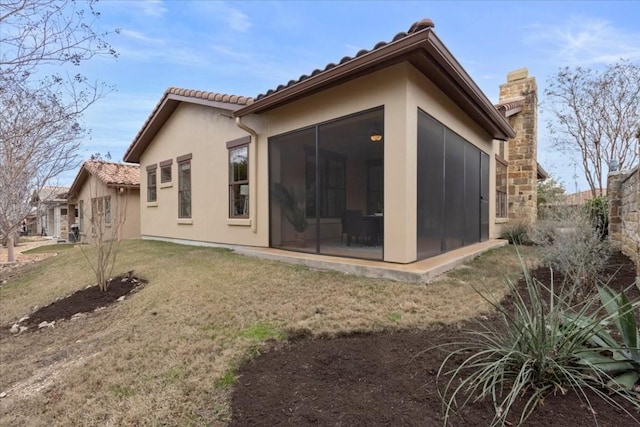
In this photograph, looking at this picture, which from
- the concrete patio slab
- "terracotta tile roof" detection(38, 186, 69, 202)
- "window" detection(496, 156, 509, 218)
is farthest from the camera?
"terracotta tile roof" detection(38, 186, 69, 202)

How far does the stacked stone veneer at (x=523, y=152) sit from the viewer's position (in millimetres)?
12086

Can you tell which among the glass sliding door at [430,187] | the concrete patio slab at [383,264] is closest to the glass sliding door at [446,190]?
the glass sliding door at [430,187]

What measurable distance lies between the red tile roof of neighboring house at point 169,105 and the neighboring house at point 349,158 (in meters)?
0.05

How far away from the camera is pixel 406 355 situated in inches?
112

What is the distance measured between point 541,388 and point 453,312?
5.82ft

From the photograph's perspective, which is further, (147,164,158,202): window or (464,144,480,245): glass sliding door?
(147,164,158,202): window

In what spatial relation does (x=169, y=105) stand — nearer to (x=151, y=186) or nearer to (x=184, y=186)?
(x=184, y=186)

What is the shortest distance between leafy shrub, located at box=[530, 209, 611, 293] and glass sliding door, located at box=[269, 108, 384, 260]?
277cm

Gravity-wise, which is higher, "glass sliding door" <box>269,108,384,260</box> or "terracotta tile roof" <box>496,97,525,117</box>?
"terracotta tile roof" <box>496,97,525,117</box>

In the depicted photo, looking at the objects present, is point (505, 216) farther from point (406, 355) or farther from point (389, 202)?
point (406, 355)

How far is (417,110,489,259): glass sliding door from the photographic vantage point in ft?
19.9

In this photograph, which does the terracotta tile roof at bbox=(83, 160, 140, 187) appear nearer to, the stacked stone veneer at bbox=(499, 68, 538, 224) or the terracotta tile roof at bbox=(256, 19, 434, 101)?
the terracotta tile roof at bbox=(256, 19, 434, 101)

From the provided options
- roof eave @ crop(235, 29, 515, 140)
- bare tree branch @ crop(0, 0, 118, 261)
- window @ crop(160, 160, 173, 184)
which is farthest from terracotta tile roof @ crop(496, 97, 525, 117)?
bare tree branch @ crop(0, 0, 118, 261)

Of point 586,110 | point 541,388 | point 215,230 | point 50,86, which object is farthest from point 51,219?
point 586,110
